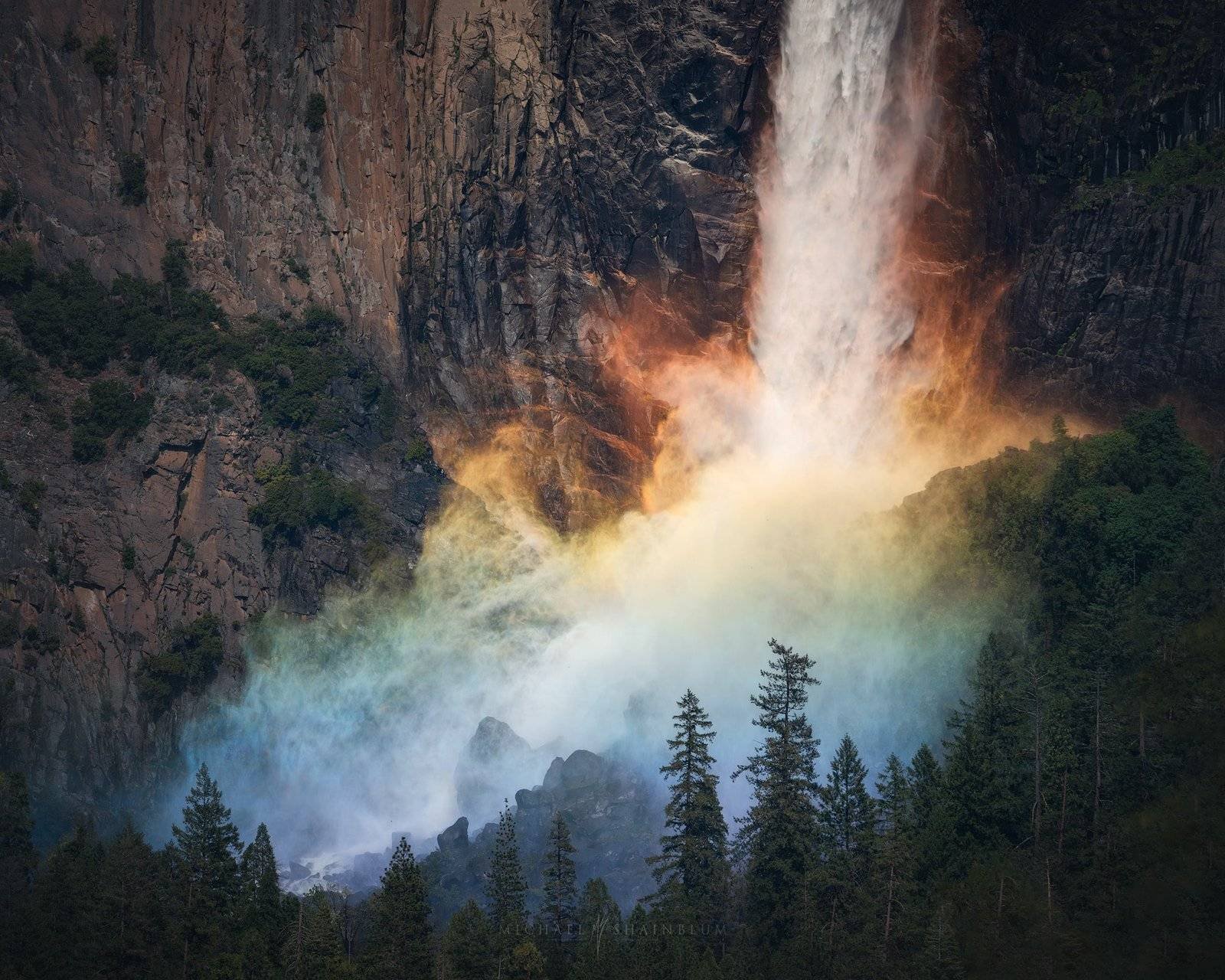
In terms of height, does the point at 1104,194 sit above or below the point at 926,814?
above

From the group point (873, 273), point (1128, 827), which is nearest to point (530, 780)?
point (873, 273)

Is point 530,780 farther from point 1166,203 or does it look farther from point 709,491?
point 1166,203

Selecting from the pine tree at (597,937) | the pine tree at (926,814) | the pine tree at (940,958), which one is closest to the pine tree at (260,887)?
the pine tree at (597,937)

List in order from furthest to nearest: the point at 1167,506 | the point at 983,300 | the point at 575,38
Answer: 1. the point at 575,38
2. the point at 983,300
3. the point at 1167,506

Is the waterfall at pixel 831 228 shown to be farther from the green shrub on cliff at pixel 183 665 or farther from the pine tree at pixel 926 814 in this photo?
the pine tree at pixel 926 814

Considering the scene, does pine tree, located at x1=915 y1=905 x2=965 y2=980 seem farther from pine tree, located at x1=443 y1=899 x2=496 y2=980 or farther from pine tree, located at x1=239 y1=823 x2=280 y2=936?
pine tree, located at x1=239 y1=823 x2=280 y2=936

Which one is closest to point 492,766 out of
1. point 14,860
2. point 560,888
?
point 14,860

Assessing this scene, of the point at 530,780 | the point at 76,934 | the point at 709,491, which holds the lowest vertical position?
the point at 76,934

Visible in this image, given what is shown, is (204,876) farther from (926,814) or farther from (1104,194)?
(1104,194)
